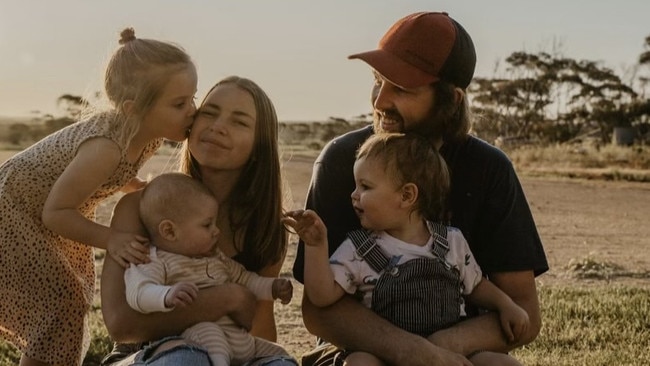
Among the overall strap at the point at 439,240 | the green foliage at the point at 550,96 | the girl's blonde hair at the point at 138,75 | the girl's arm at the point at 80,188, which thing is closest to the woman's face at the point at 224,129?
the girl's blonde hair at the point at 138,75

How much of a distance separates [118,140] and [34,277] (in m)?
0.74

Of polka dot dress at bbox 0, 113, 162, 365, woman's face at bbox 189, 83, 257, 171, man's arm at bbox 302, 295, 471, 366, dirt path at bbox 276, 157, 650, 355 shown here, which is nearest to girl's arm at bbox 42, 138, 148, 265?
polka dot dress at bbox 0, 113, 162, 365

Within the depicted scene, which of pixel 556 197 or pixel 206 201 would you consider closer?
pixel 206 201

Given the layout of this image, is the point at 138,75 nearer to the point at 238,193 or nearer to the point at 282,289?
the point at 238,193

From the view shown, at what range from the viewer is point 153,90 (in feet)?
12.8

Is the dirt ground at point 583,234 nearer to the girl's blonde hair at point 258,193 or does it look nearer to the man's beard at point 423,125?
the girl's blonde hair at point 258,193

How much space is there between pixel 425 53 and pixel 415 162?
0.48 meters

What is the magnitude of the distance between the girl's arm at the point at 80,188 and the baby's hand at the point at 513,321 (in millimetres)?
1473

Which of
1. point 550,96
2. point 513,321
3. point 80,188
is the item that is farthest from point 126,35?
point 550,96

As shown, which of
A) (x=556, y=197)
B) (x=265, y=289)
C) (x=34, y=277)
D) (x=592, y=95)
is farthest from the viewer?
(x=592, y=95)

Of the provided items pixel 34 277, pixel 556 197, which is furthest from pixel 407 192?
pixel 556 197

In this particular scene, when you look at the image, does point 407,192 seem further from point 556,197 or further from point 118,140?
point 556,197

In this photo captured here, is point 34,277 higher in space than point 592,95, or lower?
higher

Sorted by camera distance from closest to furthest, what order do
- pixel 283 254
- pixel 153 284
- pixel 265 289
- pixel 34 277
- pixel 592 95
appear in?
1. pixel 153 284
2. pixel 265 289
3. pixel 283 254
4. pixel 34 277
5. pixel 592 95
